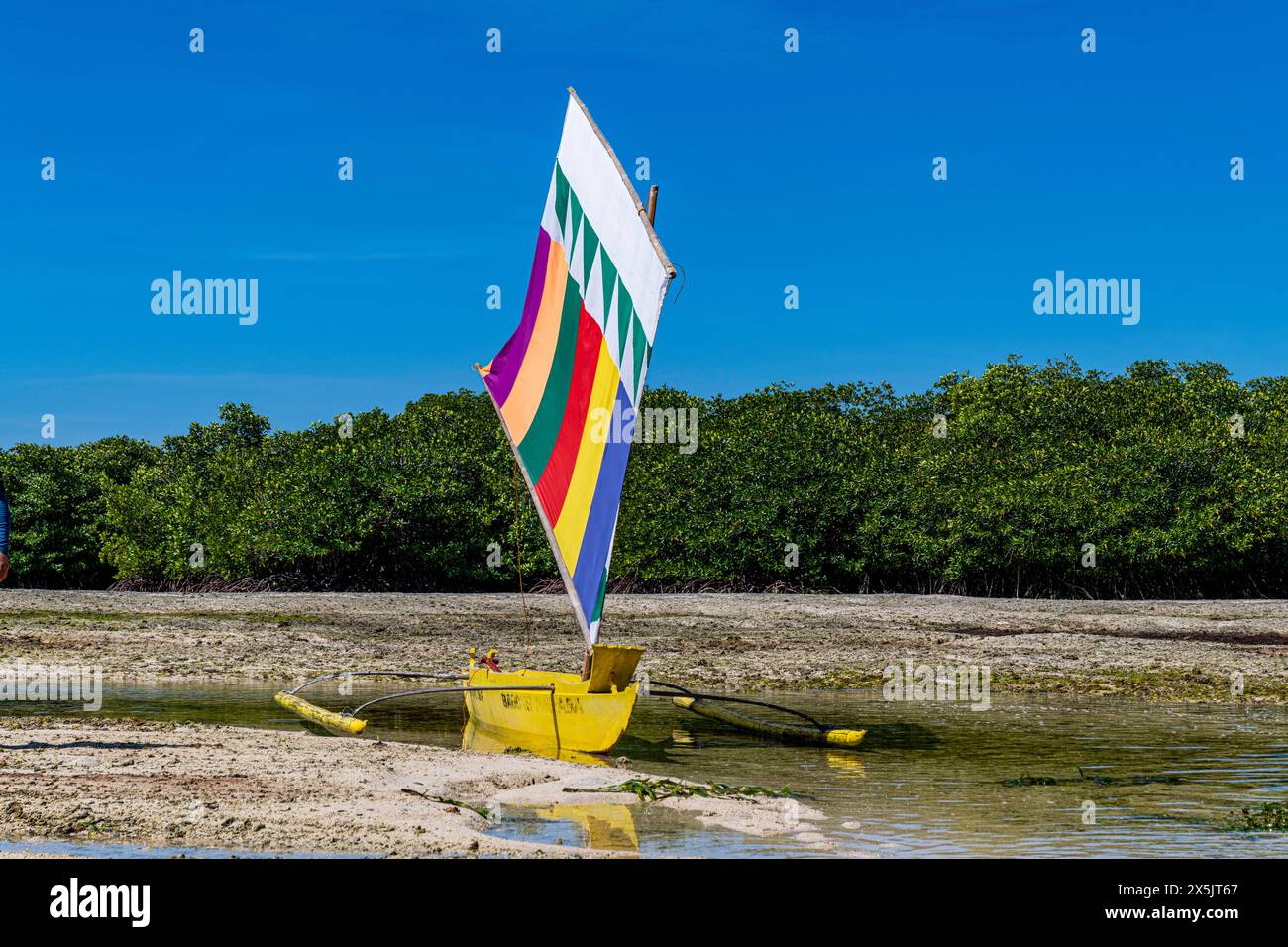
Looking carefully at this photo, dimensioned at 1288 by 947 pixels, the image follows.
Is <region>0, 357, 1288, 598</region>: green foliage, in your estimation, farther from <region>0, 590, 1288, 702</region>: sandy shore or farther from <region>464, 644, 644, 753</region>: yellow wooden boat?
<region>464, 644, 644, 753</region>: yellow wooden boat

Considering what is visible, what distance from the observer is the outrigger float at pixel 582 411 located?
16.3 metres

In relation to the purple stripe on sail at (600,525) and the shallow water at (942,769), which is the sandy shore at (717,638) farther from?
the purple stripe on sail at (600,525)

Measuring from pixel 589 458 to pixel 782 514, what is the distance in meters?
34.7

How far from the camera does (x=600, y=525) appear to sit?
16.4m

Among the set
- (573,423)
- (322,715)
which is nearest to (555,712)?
(322,715)

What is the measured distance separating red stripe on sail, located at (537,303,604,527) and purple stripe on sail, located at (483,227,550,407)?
168cm

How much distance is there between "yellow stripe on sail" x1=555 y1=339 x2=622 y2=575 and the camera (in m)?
16.7

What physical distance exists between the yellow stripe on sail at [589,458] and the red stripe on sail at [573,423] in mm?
127

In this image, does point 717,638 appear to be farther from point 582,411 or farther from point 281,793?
point 281,793

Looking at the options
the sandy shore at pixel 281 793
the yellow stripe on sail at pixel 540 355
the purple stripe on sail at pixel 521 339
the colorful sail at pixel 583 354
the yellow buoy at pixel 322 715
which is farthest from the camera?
the purple stripe on sail at pixel 521 339

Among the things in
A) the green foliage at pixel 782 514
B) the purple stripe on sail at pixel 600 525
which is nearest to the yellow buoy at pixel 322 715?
the purple stripe on sail at pixel 600 525
